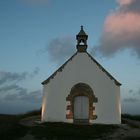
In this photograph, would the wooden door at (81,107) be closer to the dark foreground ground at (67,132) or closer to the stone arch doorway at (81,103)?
the stone arch doorway at (81,103)

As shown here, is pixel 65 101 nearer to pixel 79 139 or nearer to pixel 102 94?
pixel 102 94

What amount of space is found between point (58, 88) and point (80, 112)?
2.71 meters

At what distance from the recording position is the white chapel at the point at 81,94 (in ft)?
87.5

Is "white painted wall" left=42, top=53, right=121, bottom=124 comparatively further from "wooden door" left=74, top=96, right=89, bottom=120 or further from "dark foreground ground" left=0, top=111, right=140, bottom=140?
"dark foreground ground" left=0, top=111, right=140, bottom=140

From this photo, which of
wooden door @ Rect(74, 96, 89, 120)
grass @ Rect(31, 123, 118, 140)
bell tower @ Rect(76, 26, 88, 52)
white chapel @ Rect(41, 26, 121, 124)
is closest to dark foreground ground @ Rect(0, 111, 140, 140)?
grass @ Rect(31, 123, 118, 140)

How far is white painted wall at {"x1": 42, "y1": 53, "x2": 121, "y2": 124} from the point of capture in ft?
87.5

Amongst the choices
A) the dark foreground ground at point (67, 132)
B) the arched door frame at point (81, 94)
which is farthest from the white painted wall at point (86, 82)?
the dark foreground ground at point (67, 132)

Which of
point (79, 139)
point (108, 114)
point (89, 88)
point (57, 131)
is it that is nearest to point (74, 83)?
point (89, 88)

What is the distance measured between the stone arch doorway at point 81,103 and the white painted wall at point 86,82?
329mm

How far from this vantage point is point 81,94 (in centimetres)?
2711

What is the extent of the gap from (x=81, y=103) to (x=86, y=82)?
180cm

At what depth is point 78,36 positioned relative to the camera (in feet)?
94.8

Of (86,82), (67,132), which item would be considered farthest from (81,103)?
(67,132)

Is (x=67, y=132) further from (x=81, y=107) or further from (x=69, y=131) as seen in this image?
(x=81, y=107)
